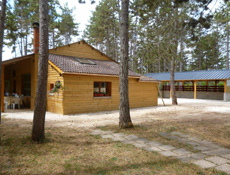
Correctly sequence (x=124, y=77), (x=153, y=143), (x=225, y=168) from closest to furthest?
1. (x=225, y=168)
2. (x=153, y=143)
3. (x=124, y=77)

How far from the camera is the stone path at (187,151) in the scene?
345 centimetres

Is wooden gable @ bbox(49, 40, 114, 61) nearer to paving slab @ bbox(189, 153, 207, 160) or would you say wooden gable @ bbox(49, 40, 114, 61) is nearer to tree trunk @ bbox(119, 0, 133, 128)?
tree trunk @ bbox(119, 0, 133, 128)

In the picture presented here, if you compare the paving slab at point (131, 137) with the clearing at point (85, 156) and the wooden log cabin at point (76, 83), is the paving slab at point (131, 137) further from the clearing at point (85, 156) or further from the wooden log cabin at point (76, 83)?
the wooden log cabin at point (76, 83)

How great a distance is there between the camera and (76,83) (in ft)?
34.0

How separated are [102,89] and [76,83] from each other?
2.15m

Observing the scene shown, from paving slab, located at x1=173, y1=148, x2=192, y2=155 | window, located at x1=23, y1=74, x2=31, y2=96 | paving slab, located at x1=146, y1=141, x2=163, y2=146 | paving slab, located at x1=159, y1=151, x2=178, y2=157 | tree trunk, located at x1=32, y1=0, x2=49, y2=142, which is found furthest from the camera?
window, located at x1=23, y1=74, x2=31, y2=96

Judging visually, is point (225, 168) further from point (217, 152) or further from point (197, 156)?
point (217, 152)

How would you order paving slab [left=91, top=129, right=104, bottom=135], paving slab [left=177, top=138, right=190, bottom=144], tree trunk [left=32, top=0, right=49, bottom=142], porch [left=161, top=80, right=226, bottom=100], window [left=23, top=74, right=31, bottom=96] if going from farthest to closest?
1. porch [left=161, top=80, right=226, bottom=100]
2. window [left=23, top=74, right=31, bottom=96]
3. paving slab [left=91, top=129, right=104, bottom=135]
4. paving slab [left=177, top=138, right=190, bottom=144]
5. tree trunk [left=32, top=0, right=49, bottom=142]

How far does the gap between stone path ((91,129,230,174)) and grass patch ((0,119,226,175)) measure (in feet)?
0.88

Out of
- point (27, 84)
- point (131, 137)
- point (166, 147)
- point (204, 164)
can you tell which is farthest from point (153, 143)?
point (27, 84)

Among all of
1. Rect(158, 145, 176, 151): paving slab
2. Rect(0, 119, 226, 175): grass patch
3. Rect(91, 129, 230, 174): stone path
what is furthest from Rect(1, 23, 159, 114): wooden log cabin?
Rect(158, 145, 176, 151): paving slab

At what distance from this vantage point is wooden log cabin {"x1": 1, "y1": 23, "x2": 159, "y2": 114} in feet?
33.2

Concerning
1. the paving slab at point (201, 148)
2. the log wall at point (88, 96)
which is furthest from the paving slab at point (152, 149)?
the log wall at point (88, 96)

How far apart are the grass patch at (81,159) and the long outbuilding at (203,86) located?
19.0 meters
